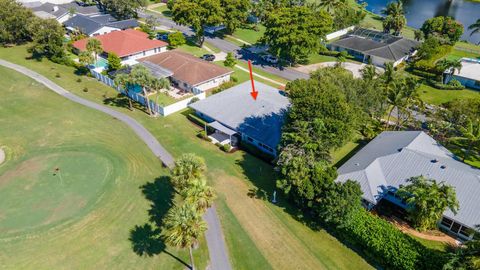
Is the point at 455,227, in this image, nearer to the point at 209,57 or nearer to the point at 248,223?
the point at 248,223

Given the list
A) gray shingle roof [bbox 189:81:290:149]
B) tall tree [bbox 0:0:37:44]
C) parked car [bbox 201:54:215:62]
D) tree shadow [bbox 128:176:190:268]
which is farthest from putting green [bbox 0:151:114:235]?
tall tree [bbox 0:0:37:44]

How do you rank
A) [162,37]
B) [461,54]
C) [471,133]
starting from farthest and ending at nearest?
[162,37], [461,54], [471,133]

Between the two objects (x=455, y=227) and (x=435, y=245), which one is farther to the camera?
(x=455, y=227)

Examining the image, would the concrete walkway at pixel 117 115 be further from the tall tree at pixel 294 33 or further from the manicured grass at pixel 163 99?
the tall tree at pixel 294 33

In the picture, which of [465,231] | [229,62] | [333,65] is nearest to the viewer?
[465,231]

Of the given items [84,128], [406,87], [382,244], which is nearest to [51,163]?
[84,128]

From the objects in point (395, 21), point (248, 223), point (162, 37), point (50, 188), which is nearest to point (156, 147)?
point (50, 188)

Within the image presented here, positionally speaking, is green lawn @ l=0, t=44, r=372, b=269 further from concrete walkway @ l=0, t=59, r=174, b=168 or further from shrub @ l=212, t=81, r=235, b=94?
shrub @ l=212, t=81, r=235, b=94
